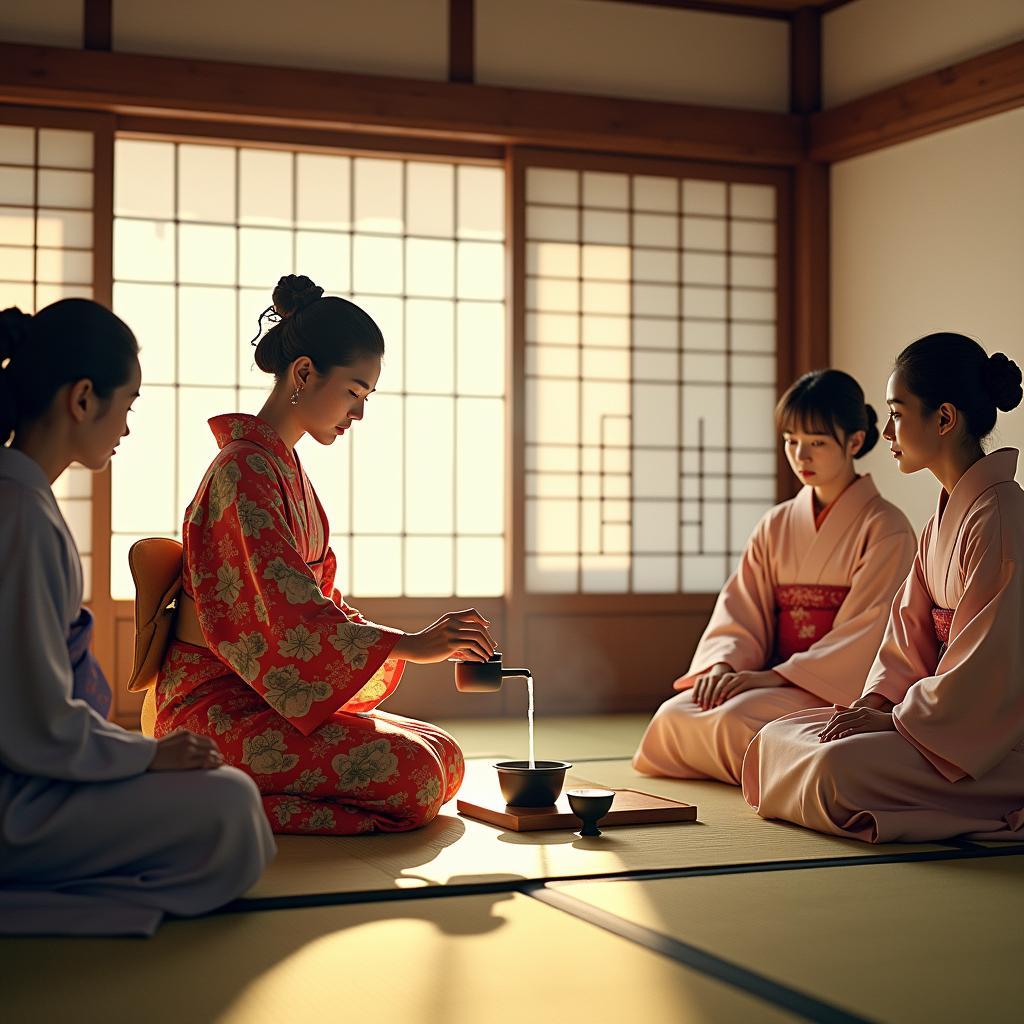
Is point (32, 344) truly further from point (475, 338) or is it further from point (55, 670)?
point (475, 338)

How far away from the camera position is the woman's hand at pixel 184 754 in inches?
97.0

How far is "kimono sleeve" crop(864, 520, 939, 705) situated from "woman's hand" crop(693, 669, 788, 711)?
0.71m

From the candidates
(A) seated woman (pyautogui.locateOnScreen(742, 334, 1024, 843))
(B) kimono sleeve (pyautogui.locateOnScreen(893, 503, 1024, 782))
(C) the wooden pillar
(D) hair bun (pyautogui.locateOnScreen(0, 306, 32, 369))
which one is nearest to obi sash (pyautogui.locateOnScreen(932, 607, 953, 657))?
(A) seated woman (pyautogui.locateOnScreen(742, 334, 1024, 843))

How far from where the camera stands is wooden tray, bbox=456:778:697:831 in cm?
335

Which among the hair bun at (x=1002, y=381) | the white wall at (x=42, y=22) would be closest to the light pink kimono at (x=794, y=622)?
the hair bun at (x=1002, y=381)

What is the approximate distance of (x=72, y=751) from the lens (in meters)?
2.36

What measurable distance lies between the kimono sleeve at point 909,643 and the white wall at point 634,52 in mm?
3285

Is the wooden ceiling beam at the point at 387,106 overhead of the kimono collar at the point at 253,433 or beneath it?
overhead

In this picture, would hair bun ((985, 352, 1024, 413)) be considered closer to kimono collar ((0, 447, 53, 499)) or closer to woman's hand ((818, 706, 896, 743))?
woman's hand ((818, 706, 896, 743))

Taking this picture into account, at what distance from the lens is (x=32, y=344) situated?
2.43 metres

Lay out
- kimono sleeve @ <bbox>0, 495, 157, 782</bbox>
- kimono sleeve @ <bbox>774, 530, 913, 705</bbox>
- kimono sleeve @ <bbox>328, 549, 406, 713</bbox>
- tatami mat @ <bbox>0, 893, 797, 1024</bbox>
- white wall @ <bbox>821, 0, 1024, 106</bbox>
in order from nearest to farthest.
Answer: tatami mat @ <bbox>0, 893, 797, 1024</bbox> → kimono sleeve @ <bbox>0, 495, 157, 782</bbox> → kimono sleeve @ <bbox>328, 549, 406, 713</bbox> → kimono sleeve @ <bbox>774, 530, 913, 705</bbox> → white wall @ <bbox>821, 0, 1024, 106</bbox>

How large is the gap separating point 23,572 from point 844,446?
8.94ft

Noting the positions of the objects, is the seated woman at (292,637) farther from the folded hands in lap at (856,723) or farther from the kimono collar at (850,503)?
the kimono collar at (850,503)

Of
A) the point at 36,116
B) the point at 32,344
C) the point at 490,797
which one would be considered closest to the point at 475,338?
the point at 36,116
